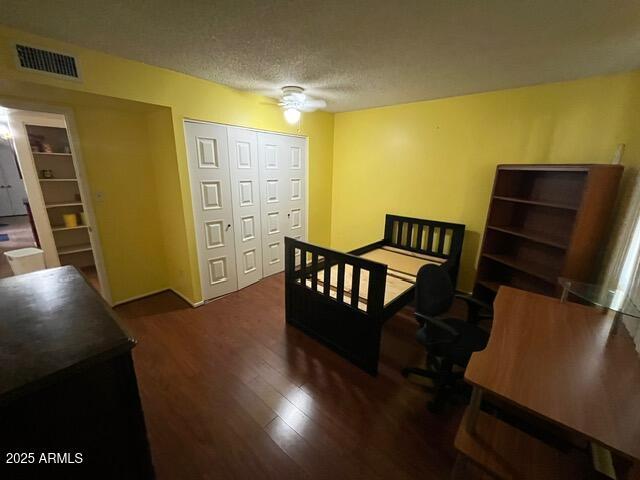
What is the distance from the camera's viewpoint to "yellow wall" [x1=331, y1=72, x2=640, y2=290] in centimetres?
221

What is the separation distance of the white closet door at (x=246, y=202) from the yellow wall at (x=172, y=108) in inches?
8.7

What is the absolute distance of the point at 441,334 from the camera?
176 centimetres

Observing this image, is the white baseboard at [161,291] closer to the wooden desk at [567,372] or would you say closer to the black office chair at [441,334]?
the black office chair at [441,334]

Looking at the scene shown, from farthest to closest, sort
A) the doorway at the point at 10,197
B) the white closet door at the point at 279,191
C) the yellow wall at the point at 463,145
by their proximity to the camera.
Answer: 1. the doorway at the point at 10,197
2. the white closet door at the point at 279,191
3. the yellow wall at the point at 463,145

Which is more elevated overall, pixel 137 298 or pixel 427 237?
pixel 427 237

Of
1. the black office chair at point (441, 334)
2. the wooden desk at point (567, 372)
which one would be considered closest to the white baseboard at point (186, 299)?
the black office chair at point (441, 334)

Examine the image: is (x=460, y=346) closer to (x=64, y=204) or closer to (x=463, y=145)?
(x=463, y=145)

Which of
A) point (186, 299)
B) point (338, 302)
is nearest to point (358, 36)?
point (338, 302)

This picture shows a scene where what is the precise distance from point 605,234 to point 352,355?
2301 mm

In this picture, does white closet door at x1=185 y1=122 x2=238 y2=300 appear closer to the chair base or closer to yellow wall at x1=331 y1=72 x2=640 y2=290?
yellow wall at x1=331 y1=72 x2=640 y2=290

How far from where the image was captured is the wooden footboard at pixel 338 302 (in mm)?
1912

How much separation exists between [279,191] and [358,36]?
87.5 inches

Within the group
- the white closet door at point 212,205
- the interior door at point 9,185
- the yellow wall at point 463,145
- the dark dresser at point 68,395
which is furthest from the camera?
the interior door at point 9,185

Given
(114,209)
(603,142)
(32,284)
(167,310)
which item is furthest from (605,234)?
(114,209)
